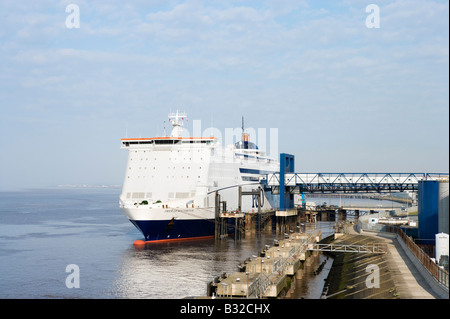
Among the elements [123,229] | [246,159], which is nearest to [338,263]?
[246,159]

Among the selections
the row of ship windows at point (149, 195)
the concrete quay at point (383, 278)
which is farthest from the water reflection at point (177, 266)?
the concrete quay at point (383, 278)

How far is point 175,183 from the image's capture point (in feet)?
162

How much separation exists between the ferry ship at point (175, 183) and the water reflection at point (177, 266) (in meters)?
1.74

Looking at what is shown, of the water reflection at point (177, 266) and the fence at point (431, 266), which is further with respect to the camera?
the water reflection at point (177, 266)

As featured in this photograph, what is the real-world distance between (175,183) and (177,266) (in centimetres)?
1519

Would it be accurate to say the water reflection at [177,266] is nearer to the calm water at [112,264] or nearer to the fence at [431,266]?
the calm water at [112,264]

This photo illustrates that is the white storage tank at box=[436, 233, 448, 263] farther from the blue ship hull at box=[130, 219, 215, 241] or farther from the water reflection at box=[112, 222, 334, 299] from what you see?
the blue ship hull at box=[130, 219, 215, 241]

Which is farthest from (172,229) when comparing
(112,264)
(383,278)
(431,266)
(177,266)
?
(431,266)

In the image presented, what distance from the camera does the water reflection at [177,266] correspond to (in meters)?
28.3

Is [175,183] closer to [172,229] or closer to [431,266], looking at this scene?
[172,229]

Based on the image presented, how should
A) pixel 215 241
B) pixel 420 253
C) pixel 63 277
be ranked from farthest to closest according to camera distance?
pixel 215 241
pixel 63 277
pixel 420 253
